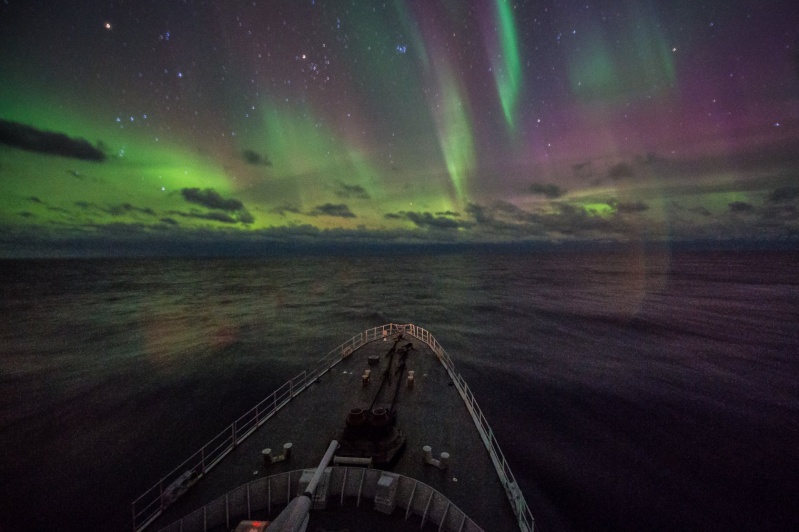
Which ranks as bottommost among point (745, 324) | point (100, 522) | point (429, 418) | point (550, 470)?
point (745, 324)

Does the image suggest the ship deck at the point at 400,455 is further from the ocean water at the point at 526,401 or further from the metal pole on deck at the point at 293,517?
the ocean water at the point at 526,401

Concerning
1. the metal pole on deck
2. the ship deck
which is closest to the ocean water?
the ship deck

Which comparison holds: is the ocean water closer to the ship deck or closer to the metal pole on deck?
the ship deck

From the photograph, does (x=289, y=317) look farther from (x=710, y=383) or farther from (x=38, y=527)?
(x=710, y=383)

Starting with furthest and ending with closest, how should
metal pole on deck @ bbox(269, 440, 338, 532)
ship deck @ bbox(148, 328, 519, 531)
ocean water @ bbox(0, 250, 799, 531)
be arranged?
ocean water @ bbox(0, 250, 799, 531) → ship deck @ bbox(148, 328, 519, 531) → metal pole on deck @ bbox(269, 440, 338, 532)

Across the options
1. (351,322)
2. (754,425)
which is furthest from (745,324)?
(351,322)

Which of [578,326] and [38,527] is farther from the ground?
[38,527]

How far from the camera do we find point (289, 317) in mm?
74188

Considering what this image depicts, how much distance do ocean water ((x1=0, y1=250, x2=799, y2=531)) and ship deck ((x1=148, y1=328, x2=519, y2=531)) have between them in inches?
285

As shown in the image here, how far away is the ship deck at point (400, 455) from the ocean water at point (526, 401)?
724cm

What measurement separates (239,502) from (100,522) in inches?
535

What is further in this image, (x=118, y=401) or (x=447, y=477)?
(x=118, y=401)

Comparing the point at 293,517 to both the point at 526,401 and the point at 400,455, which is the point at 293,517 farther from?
the point at 526,401

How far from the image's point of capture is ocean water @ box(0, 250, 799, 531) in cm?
1995
